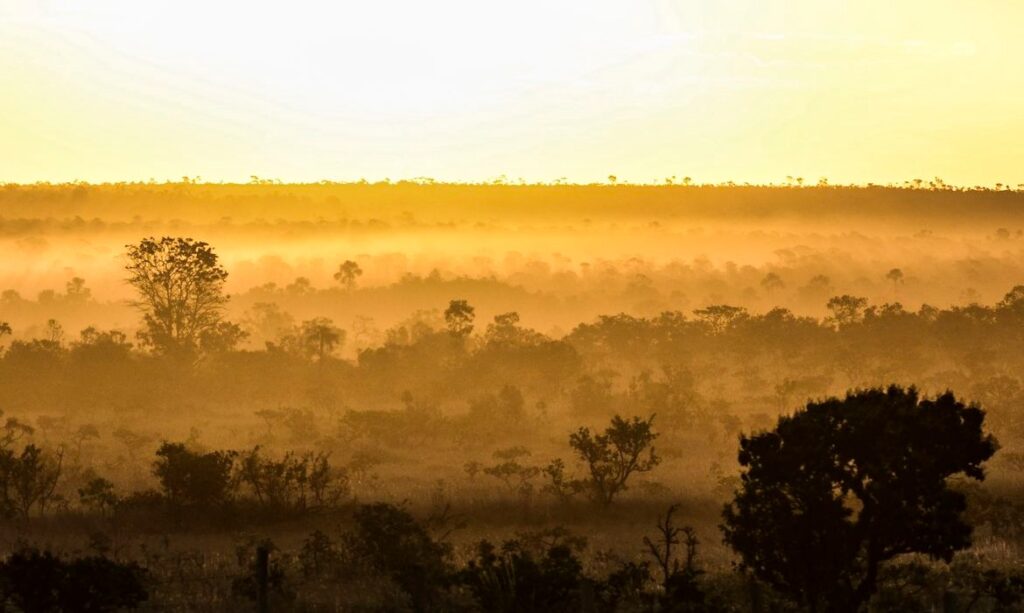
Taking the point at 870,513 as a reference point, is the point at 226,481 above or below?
below

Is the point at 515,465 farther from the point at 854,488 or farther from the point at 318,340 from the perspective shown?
the point at 318,340

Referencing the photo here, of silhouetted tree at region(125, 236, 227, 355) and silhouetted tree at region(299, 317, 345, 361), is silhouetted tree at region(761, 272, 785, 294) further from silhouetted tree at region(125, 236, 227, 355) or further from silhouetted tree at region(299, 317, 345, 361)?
silhouetted tree at region(125, 236, 227, 355)

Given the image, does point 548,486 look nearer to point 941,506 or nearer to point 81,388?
point 941,506

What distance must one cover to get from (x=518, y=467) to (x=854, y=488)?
94.6 feet

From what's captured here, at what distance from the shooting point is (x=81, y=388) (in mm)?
89000

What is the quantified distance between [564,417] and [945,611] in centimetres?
5024

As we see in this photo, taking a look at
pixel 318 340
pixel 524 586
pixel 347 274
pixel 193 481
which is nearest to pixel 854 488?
pixel 524 586

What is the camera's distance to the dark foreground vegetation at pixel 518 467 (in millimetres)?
29531

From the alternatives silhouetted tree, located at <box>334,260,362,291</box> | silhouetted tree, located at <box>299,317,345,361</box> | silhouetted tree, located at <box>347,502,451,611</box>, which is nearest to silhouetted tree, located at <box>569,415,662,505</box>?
silhouetted tree, located at <box>347,502,451,611</box>

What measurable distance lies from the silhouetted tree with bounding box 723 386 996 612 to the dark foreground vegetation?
0.06m

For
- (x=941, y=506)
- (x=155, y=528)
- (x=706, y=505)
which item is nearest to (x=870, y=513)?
(x=941, y=506)

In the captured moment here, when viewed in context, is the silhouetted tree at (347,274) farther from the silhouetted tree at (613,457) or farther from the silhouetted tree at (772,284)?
the silhouetted tree at (613,457)

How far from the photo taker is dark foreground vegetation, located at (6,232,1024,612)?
29531 millimetres

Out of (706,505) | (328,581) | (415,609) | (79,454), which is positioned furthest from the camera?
(79,454)
